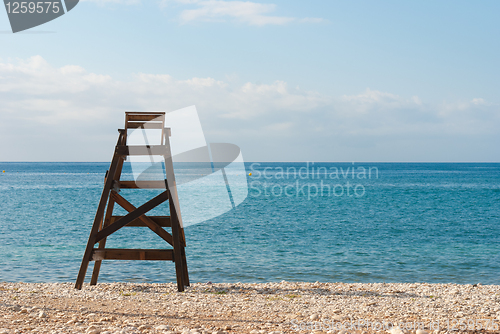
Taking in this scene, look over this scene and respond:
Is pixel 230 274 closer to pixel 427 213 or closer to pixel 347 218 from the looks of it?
pixel 347 218

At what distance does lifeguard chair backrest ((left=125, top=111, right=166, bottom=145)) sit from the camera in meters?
9.99

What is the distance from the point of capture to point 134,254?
9422mm

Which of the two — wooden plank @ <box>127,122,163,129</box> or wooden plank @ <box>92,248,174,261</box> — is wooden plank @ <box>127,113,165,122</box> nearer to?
wooden plank @ <box>127,122,163,129</box>

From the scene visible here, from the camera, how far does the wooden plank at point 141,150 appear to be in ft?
31.7

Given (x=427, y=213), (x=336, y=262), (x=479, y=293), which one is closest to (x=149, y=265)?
(x=336, y=262)

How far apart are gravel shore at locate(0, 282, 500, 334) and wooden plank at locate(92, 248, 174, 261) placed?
825mm

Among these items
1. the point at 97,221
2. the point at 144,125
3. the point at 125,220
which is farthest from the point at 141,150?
the point at 97,221

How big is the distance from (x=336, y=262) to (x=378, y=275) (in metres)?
2.69

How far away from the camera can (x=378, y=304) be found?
865 cm

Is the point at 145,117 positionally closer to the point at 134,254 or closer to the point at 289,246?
the point at 134,254

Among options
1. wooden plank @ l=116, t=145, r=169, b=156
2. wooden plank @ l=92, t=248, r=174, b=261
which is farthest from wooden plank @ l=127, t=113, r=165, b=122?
wooden plank @ l=92, t=248, r=174, b=261

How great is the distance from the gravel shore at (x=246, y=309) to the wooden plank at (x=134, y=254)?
825 millimetres

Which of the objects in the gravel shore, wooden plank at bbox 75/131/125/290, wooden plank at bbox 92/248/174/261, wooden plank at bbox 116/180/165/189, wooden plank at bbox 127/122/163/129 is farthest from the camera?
wooden plank at bbox 127/122/163/129

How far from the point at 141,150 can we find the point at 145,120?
0.83 metres
